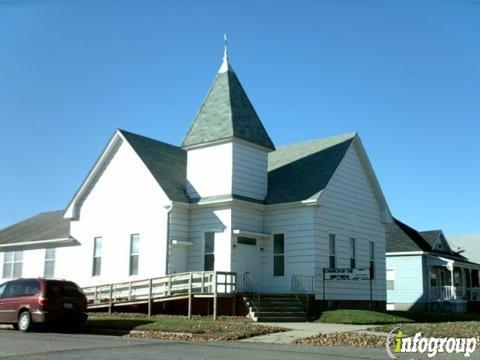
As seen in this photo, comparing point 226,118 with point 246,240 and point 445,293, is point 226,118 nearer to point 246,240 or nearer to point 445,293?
point 246,240

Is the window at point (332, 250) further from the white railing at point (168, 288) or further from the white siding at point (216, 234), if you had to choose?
the white railing at point (168, 288)

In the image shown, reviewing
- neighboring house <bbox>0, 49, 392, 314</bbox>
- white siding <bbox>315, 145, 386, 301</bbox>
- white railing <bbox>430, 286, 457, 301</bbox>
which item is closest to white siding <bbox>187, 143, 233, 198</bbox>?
neighboring house <bbox>0, 49, 392, 314</bbox>

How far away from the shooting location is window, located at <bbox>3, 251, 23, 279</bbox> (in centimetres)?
3559

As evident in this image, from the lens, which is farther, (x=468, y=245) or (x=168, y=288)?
(x=468, y=245)

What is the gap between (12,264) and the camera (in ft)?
118

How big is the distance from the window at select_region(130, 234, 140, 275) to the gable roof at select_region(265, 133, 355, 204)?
6.50 metres

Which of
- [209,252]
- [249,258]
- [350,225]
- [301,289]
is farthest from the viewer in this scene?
[350,225]

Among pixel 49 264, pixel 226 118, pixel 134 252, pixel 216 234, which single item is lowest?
pixel 49 264

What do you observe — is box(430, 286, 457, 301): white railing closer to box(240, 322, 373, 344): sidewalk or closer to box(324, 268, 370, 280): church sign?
box(324, 268, 370, 280): church sign

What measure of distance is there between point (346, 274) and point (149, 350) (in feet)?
39.4

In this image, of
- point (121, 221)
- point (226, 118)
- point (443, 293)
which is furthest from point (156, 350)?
point (443, 293)

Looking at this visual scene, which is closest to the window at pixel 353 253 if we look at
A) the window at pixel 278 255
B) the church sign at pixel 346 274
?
the church sign at pixel 346 274

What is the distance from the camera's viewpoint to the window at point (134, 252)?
2800 centimetres

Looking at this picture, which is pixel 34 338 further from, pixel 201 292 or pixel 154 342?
pixel 201 292
